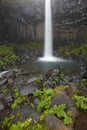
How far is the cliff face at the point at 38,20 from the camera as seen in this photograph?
30.4 meters

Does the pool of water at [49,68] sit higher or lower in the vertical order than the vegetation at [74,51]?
lower

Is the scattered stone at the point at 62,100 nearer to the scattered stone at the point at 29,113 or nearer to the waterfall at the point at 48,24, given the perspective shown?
the scattered stone at the point at 29,113

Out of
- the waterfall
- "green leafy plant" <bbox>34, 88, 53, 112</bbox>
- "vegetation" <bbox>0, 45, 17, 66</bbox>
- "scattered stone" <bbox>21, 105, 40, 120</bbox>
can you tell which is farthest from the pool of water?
the waterfall

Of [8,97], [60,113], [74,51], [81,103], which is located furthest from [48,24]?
[60,113]

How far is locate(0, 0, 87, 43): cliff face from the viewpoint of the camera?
99.9 ft

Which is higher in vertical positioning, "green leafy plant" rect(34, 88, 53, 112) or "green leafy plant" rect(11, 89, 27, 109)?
"green leafy plant" rect(34, 88, 53, 112)

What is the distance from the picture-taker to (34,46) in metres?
31.7

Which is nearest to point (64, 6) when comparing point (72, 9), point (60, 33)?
point (72, 9)

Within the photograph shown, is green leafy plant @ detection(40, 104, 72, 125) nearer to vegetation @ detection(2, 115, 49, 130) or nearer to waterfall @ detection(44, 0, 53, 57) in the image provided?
vegetation @ detection(2, 115, 49, 130)

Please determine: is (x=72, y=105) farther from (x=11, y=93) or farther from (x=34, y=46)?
(x=34, y=46)

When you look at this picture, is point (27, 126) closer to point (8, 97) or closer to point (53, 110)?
point (53, 110)

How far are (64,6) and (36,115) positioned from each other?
28.6m

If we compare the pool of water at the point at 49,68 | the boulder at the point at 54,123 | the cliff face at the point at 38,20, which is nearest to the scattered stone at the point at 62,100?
the boulder at the point at 54,123

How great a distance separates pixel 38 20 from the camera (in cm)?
3425
